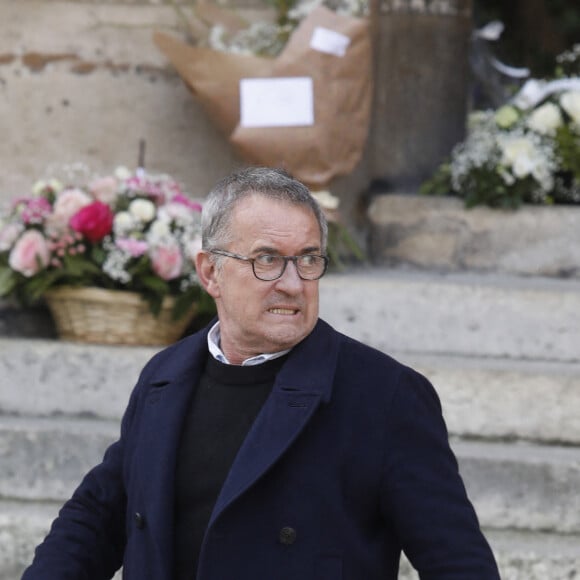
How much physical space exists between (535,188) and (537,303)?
0.72 m

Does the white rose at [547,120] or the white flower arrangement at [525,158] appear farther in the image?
the white rose at [547,120]

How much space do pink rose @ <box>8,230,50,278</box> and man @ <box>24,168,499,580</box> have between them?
2034 mm

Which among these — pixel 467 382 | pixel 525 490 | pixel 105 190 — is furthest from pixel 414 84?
pixel 525 490

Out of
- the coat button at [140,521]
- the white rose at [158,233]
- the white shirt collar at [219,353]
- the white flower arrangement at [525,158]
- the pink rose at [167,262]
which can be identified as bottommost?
the coat button at [140,521]

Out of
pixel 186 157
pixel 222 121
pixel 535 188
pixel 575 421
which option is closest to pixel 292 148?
pixel 222 121

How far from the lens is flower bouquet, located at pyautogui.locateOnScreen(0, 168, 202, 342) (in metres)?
4.24

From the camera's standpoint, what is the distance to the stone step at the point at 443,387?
12.7 feet

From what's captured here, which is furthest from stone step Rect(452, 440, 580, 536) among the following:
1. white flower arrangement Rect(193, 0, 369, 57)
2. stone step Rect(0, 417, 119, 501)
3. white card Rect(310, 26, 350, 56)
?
white flower arrangement Rect(193, 0, 369, 57)

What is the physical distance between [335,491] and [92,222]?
244 centimetres

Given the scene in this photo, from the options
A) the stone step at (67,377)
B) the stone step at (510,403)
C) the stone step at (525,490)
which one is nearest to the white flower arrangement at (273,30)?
the stone step at (67,377)

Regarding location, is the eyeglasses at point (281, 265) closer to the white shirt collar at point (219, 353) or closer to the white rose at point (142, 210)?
the white shirt collar at point (219, 353)

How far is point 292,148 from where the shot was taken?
4.68m

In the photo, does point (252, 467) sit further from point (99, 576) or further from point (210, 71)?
point (210, 71)

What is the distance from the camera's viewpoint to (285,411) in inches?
81.7
